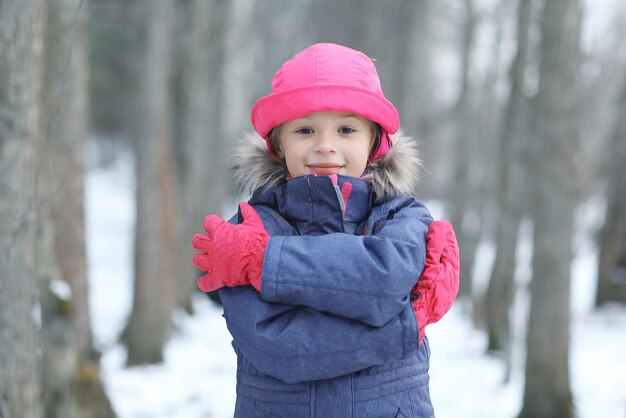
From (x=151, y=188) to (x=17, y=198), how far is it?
5.20m

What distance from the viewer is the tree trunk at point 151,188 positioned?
8062mm

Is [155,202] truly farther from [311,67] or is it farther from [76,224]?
[311,67]

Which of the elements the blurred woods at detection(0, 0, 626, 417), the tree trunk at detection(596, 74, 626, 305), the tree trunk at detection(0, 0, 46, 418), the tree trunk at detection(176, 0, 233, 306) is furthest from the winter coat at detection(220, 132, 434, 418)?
the tree trunk at detection(596, 74, 626, 305)

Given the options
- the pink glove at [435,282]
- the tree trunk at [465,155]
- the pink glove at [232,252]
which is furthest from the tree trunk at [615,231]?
the pink glove at [232,252]

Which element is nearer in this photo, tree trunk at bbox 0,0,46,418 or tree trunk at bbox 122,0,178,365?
tree trunk at bbox 0,0,46,418

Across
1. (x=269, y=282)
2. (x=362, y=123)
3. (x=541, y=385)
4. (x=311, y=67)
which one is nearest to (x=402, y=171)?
(x=362, y=123)

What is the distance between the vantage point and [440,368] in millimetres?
8797

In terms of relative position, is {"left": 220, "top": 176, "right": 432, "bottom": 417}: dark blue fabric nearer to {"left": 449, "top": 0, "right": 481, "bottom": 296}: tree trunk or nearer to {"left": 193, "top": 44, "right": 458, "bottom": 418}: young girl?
{"left": 193, "top": 44, "right": 458, "bottom": 418}: young girl

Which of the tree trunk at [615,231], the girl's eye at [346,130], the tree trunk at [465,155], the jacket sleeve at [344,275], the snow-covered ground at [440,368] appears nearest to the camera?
the jacket sleeve at [344,275]

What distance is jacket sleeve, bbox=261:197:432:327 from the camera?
1.65 m

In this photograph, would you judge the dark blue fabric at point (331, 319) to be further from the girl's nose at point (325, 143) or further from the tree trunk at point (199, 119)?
the tree trunk at point (199, 119)

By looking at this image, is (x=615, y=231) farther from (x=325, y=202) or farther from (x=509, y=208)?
(x=325, y=202)

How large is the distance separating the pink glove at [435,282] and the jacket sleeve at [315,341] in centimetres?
5

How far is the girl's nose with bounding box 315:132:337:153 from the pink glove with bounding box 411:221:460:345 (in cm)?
38
